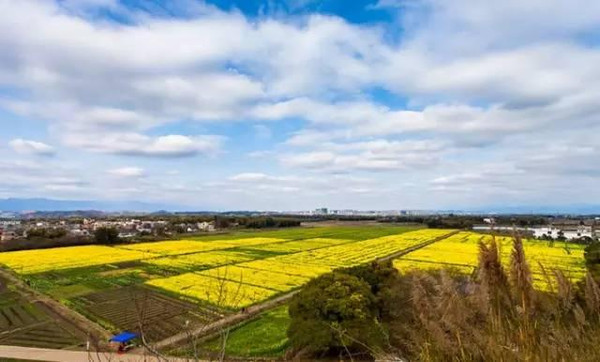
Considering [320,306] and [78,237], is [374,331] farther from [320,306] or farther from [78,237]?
[78,237]

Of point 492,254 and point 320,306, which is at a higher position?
point 492,254

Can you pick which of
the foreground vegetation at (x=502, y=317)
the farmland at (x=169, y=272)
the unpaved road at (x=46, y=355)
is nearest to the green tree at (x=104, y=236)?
the farmland at (x=169, y=272)

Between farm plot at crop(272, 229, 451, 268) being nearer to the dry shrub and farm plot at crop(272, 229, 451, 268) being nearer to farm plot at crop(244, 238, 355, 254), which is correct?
farm plot at crop(244, 238, 355, 254)

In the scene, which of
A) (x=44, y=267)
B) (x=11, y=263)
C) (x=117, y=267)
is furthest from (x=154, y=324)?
(x=11, y=263)

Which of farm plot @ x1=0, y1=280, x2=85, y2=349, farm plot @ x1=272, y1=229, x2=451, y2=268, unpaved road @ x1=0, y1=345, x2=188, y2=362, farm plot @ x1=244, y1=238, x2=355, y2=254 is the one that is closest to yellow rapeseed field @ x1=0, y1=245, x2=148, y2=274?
farm plot @ x1=0, y1=280, x2=85, y2=349

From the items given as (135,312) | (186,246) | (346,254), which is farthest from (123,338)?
(186,246)

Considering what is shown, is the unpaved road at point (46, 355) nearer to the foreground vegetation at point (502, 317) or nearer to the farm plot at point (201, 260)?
the foreground vegetation at point (502, 317)
